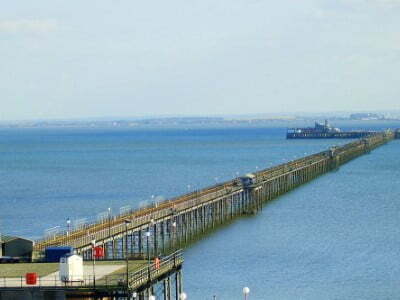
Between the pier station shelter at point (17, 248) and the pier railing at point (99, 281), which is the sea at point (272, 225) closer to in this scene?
the pier station shelter at point (17, 248)

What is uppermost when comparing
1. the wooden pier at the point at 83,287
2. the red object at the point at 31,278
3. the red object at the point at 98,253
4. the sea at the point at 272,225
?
the red object at the point at 31,278

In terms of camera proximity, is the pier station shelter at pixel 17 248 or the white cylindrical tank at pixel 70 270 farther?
the pier station shelter at pixel 17 248

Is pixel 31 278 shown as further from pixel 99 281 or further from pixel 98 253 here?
pixel 98 253

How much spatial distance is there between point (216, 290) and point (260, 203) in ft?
156

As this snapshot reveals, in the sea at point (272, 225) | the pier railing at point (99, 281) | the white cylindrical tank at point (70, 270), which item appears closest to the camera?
the pier railing at point (99, 281)

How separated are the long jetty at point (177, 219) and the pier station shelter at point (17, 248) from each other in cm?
77

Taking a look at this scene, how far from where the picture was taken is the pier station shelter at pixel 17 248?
50.4 m

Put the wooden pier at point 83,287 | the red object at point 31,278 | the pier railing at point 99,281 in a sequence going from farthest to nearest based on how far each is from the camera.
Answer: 1. the red object at point 31,278
2. the pier railing at point 99,281
3. the wooden pier at point 83,287

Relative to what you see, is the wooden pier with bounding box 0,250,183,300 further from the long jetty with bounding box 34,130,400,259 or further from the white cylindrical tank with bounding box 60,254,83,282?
the long jetty with bounding box 34,130,400,259

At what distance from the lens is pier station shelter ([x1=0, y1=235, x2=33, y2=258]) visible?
50375mm

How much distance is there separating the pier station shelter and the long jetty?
0.77 m

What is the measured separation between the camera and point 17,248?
166 feet

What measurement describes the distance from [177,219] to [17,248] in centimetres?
3313

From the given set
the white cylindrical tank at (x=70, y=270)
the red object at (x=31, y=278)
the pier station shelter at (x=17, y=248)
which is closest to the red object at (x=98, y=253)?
the pier station shelter at (x=17, y=248)
